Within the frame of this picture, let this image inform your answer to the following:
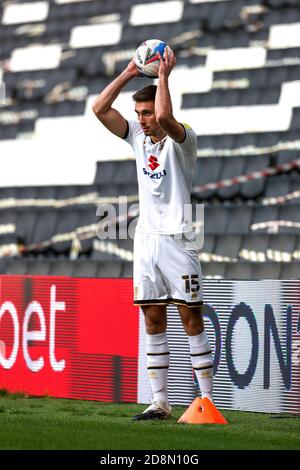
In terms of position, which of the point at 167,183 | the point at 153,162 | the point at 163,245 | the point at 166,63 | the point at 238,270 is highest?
the point at 166,63

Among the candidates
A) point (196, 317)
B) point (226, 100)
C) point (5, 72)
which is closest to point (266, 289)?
point (196, 317)

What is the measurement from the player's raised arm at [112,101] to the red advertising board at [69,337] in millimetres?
1389

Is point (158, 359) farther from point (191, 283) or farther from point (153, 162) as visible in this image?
point (153, 162)

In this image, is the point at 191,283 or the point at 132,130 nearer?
the point at 191,283

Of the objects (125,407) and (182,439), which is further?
(125,407)

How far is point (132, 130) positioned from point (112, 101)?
0.19m

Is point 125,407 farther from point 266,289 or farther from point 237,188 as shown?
point 237,188

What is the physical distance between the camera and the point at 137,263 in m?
5.20

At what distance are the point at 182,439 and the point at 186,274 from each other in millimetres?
1036

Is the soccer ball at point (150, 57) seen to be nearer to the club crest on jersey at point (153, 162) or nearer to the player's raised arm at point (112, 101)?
the player's raised arm at point (112, 101)

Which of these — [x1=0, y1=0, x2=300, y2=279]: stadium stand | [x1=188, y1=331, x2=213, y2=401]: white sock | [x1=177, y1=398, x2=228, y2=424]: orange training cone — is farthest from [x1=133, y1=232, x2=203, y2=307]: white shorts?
[x1=0, y1=0, x2=300, y2=279]: stadium stand

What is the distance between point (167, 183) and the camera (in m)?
5.09

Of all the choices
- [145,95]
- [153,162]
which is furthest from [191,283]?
[145,95]
